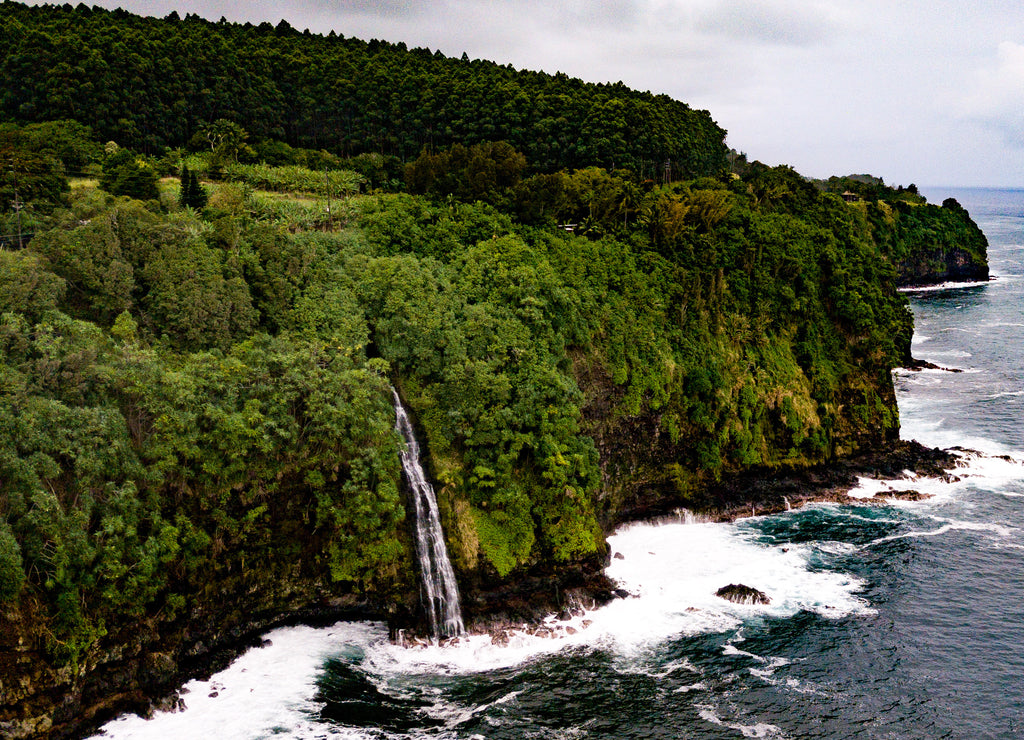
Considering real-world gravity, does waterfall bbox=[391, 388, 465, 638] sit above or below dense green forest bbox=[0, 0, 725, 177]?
below

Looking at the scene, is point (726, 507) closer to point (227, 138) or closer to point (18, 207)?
point (18, 207)

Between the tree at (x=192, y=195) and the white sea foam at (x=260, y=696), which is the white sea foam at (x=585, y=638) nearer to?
the white sea foam at (x=260, y=696)

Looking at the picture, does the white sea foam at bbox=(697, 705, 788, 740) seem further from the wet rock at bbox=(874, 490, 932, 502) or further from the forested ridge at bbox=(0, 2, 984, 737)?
the wet rock at bbox=(874, 490, 932, 502)

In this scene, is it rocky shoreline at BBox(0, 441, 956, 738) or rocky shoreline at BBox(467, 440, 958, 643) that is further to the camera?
rocky shoreline at BBox(467, 440, 958, 643)

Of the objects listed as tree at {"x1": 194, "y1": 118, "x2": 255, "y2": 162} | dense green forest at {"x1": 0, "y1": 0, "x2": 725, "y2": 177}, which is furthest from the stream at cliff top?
dense green forest at {"x1": 0, "y1": 0, "x2": 725, "y2": 177}

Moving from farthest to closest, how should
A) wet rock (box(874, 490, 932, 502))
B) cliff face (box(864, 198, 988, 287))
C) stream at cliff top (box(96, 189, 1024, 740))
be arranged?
cliff face (box(864, 198, 988, 287))
wet rock (box(874, 490, 932, 502))
stream at cliff top (box(96, 189, 1024, 740))

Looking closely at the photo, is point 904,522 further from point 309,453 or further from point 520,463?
point 309,453
